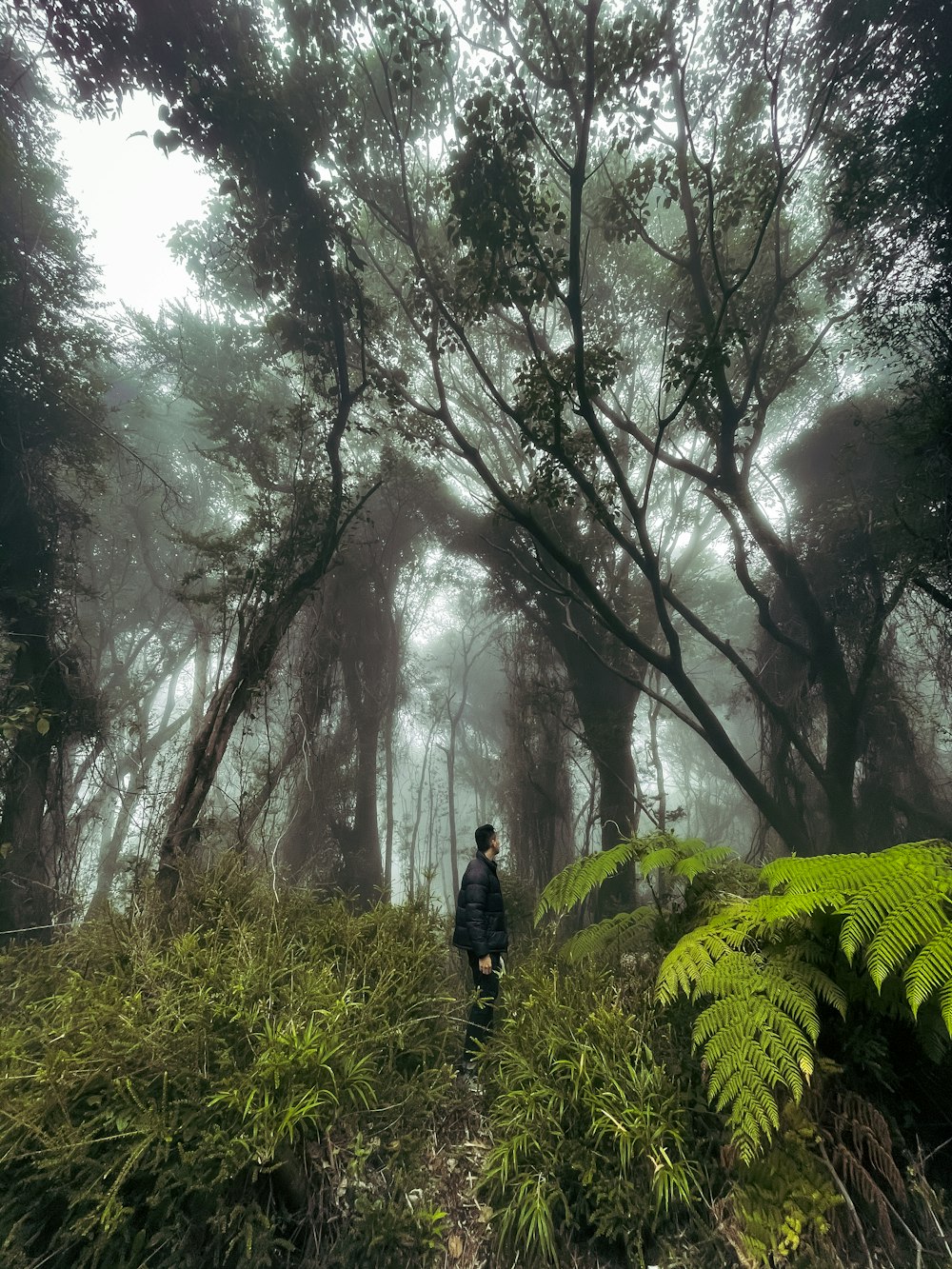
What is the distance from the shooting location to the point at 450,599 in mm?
13930

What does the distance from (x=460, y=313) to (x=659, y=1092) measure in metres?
6.69

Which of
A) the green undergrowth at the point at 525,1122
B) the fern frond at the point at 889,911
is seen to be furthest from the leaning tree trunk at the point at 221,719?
the fern frond at the point at 889,911

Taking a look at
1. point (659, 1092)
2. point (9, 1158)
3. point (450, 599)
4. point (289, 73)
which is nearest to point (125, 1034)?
point (9, 1158)

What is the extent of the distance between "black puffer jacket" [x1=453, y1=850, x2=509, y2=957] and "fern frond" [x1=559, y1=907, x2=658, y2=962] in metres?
0.68

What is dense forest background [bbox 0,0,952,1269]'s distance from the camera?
2107mm

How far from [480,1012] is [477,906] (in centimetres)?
61

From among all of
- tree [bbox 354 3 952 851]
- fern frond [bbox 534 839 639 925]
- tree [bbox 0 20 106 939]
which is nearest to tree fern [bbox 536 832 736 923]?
fern frond [bbox 534 839 639 925]

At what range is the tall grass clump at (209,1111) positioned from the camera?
195cm

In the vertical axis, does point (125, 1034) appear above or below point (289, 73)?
below

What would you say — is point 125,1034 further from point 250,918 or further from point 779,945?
point 779,945

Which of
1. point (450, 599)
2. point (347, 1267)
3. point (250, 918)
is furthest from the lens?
point (450, 599)

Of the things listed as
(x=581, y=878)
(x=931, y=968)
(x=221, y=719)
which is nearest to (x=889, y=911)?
(x=931, y=968)

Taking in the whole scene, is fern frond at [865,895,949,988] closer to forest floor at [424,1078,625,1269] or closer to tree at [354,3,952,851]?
forest floor at [424,1078,625,1269]

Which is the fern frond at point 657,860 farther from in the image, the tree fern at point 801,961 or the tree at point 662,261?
the tree at point 662,261
